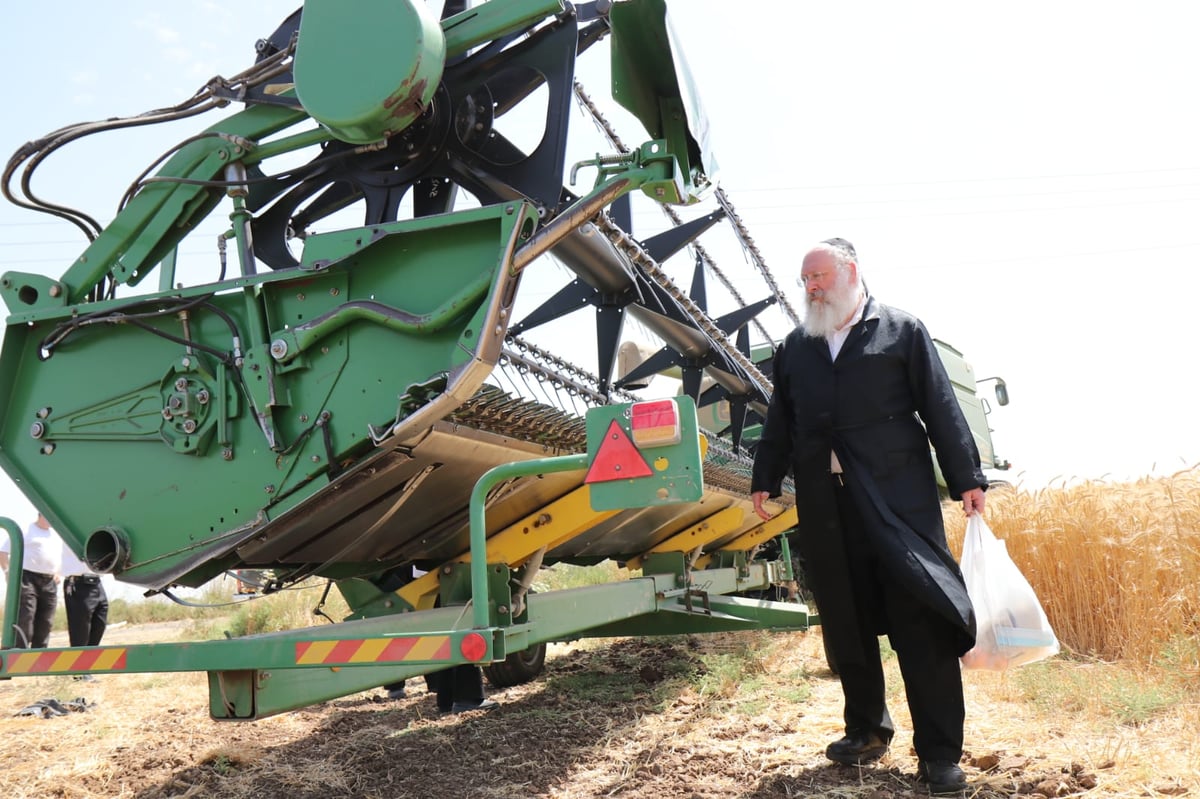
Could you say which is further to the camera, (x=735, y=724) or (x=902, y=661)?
(x=735, y=724)

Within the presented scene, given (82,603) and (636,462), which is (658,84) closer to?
(636,462)

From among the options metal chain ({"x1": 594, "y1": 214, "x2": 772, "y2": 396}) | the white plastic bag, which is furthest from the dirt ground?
metal chain ({"x1": 594, "y1": 214, "x2": 772, "y2": 396})

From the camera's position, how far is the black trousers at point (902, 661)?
336 cm

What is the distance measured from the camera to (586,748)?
444 cm

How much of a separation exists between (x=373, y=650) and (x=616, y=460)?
2.96 feet

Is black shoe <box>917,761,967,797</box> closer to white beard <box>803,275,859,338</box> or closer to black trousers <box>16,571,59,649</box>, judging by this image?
white beard <box>803,275,859,338</box>

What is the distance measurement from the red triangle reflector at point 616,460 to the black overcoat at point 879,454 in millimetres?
1109

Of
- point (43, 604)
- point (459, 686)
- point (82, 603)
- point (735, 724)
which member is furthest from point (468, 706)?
point (43, 604)

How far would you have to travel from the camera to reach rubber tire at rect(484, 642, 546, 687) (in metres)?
6.36

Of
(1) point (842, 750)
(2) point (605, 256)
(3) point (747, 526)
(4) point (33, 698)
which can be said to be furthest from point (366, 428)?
(4) point (33, 698)

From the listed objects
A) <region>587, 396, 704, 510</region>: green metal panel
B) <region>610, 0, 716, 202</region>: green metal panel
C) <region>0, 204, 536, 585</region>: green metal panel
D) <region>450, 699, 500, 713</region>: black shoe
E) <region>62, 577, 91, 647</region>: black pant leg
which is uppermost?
<region>610, 0, 716, 202</region>: green metal panel

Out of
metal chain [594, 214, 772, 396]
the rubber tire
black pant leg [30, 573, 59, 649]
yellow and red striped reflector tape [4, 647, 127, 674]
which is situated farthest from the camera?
black pant leg [30, 573, 59, 649]

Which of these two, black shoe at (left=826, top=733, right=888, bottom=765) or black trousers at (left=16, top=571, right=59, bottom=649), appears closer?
black shoe at (left=826, top=733, right=888, bottom=765)

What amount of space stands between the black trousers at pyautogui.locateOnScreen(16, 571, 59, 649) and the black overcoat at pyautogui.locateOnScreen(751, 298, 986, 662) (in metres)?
6.41
